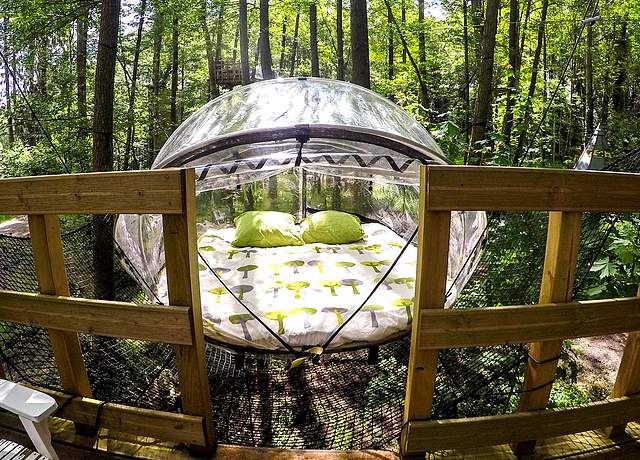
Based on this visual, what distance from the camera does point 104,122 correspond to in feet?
10.4

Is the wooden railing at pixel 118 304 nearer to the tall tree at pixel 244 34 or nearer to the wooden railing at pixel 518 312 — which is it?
the wooden railing at pixel 518 312

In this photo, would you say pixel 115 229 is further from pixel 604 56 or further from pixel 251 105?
pixel 604 56

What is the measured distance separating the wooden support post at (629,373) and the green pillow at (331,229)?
262 centimetres

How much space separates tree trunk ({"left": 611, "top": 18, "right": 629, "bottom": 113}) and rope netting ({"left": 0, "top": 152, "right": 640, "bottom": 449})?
10144 mm

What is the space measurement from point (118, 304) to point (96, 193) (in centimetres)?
37

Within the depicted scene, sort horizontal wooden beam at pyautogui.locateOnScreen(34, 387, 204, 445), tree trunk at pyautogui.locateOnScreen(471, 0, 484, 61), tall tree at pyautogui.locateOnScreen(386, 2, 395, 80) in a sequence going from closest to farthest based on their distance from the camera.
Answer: horizontal wooden beam at pyautogui.locateOnScreen(34, 387, 204, 445) → tree trunk at pyautogui.locateOnScreen(471, 0, 484, 61) → tall tree at pyautogui.locateOnScreen(386, 2, 395, 80)

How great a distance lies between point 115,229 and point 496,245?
8.56 feet

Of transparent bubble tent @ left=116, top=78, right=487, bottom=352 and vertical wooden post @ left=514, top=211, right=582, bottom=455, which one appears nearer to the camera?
vertical wooden post @ left=514, top=211, right=582, bottom=455

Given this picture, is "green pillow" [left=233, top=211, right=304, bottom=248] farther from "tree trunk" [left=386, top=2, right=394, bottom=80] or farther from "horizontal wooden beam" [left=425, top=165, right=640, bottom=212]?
"tree trunk" [left=386, top=2, right=394, bottom=80]

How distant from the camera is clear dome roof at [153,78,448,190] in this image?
2367 millimetres

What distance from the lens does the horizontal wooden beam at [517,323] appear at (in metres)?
1.26

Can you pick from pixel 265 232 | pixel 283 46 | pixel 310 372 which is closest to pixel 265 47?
pixel 265 232

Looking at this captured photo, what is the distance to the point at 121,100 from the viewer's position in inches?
354

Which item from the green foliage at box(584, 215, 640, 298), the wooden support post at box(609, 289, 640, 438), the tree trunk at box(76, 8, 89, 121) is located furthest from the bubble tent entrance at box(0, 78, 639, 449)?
the tree trunk at box(76, 8, 89, 121)
